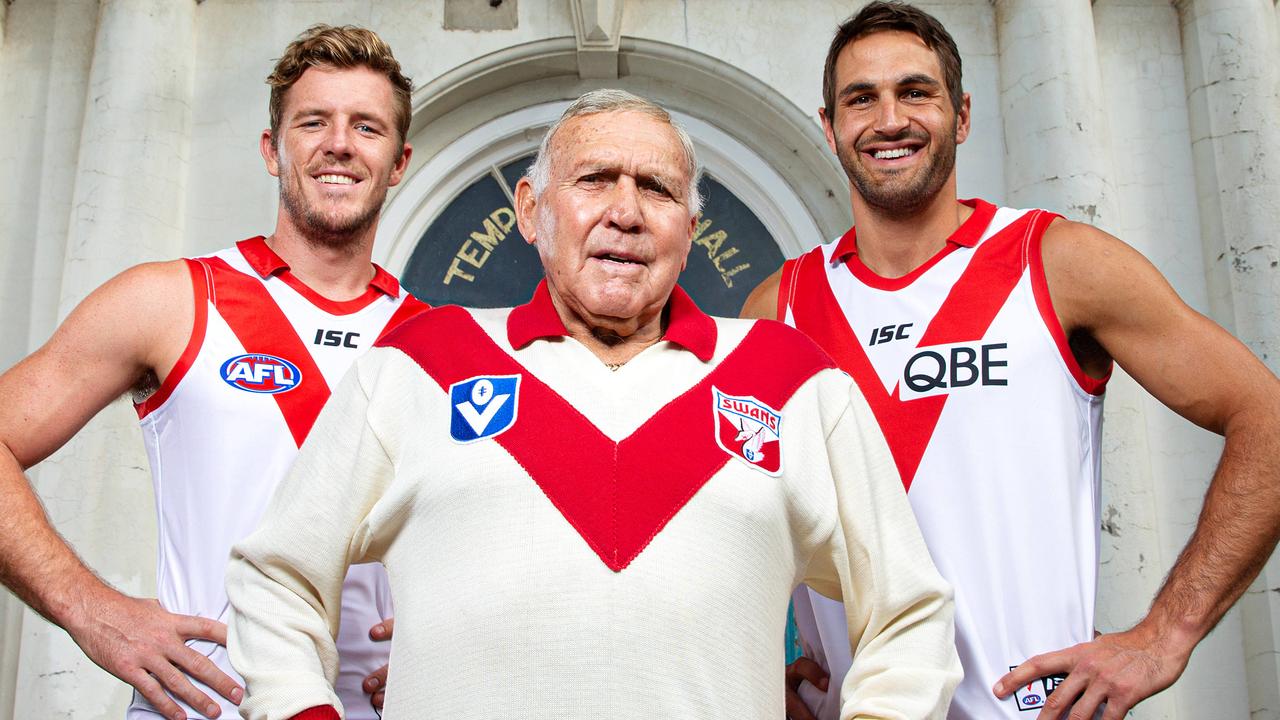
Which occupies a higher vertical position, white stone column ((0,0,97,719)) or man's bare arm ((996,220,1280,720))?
white stone column ((0,0,97,719))

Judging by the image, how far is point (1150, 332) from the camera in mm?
2879

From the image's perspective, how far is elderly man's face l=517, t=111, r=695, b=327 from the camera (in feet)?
8.07

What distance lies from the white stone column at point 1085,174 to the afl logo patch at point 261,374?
2558mm

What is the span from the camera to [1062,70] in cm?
467

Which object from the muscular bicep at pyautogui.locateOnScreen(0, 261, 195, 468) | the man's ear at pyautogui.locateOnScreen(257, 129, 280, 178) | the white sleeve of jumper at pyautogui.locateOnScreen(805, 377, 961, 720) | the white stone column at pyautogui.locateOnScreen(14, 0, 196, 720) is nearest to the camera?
the white sleeve of jumper at pyautogui.locateOnScreen(805, 377, 961, 720)

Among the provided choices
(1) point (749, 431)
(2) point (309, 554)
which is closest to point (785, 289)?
(1) point (749, 431)

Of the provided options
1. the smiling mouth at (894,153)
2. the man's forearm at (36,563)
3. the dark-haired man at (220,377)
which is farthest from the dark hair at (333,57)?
the smiling mouth at (894,153)

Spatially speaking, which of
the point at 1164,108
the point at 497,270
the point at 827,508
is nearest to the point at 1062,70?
the point at 1164,108

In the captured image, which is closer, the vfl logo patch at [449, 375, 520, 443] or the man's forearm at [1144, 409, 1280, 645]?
the vfl logo patch at [449, 375, 520, 443]

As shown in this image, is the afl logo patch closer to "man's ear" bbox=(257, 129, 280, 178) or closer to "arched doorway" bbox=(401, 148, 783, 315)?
"man's ear" bbox=(257, 129, 280, 178)

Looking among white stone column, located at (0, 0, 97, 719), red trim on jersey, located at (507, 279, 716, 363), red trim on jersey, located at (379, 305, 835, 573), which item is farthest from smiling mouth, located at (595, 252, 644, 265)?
white stone column, located at (0, 0, 97, 719)

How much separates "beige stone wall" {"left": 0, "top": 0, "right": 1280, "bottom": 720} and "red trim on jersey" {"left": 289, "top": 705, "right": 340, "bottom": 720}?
2.34 metres

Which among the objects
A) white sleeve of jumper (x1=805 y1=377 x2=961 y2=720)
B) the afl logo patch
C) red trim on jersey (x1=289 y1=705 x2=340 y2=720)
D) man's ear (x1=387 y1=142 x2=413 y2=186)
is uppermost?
man's ear (x1=387 y1=142 x2=413 y2=186)

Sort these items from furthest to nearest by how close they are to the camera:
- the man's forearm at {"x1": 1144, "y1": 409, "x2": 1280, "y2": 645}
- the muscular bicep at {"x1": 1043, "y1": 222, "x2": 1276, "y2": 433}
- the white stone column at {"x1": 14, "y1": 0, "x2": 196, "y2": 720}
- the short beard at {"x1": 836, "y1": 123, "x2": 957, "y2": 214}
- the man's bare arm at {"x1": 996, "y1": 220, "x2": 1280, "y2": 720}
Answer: the white stone column at {"x1": 14, "y1": 0, "x2": 196, "y2": 720} → the short beard at {"x1": 836, "y1": 123, "x2": 957, "y2": 214} → the muscular bicep at {"x1": 1043, "y1": 222, "x2": 1276, "y2": 433} → the man's forearm at {"x1": 1144, "y1": 409, "x2": 1280, "y2": 645} → the man's bare arm at {"x1": 996, "y1": 220, "x2": 1280, "y2": 720}
